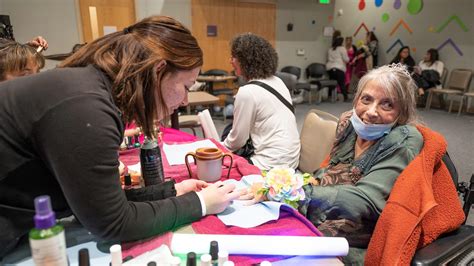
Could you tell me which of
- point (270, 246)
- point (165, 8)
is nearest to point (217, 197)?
point (270, 246)

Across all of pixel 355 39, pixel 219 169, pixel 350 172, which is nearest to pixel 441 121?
pixel 355 39

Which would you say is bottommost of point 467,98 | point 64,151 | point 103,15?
point 467,98

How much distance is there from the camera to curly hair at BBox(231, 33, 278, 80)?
215cm

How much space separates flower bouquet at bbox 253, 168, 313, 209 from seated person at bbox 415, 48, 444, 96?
21.4ft

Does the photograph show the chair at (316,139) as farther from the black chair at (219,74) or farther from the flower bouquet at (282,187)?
the black chair at (219,74)

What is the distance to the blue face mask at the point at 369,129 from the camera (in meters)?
1.32

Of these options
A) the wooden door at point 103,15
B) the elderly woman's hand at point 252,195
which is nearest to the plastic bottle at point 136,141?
the elderly woman's hand at point 252,195

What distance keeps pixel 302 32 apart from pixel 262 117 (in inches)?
249

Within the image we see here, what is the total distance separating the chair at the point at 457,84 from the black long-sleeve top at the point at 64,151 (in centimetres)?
703

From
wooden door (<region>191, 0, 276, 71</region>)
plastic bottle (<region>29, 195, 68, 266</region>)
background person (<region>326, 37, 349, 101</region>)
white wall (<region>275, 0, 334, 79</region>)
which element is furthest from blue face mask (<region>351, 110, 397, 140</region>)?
background person (<region>326, 37, 349, 101</region>)

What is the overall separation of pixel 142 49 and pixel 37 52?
146 centimetres

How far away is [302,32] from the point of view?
305 inches

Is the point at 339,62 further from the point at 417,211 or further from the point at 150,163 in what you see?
the point at 150,163

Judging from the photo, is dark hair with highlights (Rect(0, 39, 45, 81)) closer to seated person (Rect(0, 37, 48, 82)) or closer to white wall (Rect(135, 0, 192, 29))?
seated person (Rect(0, 37, 48, 82))
